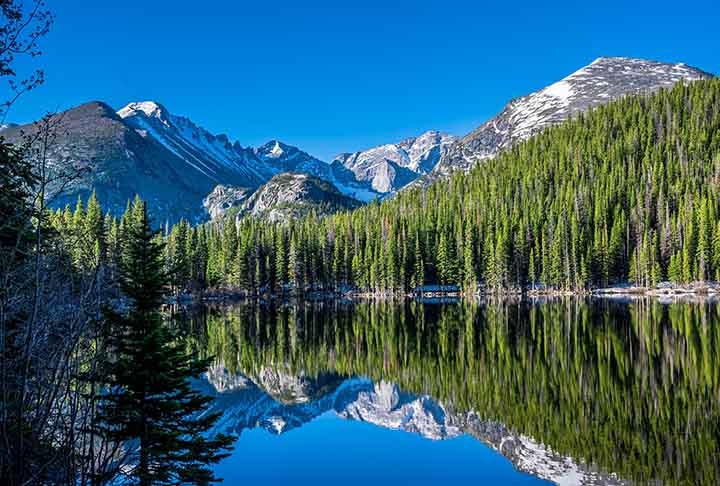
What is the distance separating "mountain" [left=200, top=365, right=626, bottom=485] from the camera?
19.5 m

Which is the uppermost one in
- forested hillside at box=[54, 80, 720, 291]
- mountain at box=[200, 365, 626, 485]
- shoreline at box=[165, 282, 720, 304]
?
forested hillside at box=[54, 80, 720, 291]

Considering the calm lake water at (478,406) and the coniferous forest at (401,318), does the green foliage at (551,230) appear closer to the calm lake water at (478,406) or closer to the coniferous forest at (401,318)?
the coniferous forest at (401,318)

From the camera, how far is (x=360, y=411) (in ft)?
96.6

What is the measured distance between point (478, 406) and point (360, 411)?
21.0 ft

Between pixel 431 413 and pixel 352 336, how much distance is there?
88.5 feet

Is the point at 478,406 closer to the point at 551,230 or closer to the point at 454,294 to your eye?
the point at 454,294

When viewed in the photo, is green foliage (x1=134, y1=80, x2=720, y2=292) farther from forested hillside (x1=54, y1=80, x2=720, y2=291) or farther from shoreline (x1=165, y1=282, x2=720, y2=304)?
shoreline (x1=165, y1=282, x2=720, y2=304)

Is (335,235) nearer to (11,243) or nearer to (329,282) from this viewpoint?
(329,282)

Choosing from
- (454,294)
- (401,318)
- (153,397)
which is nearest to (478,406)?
(153,397)

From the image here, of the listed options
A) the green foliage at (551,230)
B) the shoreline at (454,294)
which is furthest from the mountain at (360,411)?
the green foliage at (551,230)

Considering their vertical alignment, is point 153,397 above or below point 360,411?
above

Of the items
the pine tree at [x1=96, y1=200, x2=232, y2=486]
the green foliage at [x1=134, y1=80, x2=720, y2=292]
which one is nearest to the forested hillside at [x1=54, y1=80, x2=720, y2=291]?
the green foliage at [x1=134, y1=80, x2=720, y2=292]

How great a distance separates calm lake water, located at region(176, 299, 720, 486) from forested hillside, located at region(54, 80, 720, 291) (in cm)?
6152

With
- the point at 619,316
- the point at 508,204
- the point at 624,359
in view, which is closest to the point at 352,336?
the point at 624,359
